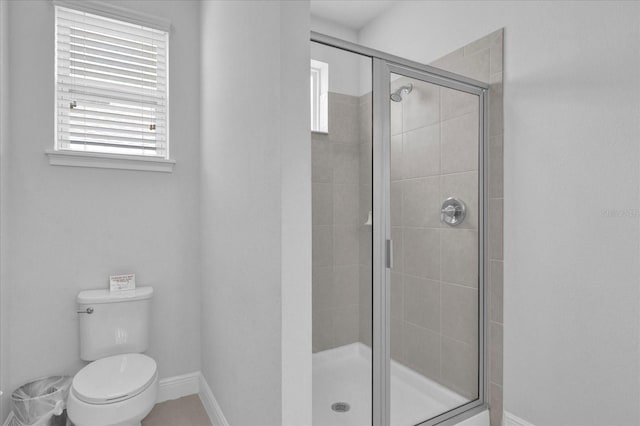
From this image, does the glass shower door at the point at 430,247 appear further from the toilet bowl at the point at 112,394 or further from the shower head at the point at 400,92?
the toilet bowl at the point at 112,394

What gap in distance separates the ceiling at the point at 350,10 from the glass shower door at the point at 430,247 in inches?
46.5

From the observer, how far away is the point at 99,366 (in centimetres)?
177

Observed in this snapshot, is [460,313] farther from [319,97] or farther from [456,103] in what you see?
[319,97]

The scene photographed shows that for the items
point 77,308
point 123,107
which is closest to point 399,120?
point 123,107

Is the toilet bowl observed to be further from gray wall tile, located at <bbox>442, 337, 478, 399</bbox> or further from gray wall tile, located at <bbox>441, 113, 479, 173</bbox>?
gray wall tile, located at <bbox>441, 113, 479, 173</bbox>

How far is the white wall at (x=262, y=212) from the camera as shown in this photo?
1201mm

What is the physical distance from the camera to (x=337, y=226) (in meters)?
1.55

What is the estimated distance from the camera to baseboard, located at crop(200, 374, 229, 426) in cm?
186

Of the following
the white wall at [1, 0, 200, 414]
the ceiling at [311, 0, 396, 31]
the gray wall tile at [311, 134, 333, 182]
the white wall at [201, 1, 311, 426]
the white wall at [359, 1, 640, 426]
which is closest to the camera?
the white wall at [201, 1, 311, 426]

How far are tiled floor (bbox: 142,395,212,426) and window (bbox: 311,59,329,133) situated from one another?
1716 millimetres

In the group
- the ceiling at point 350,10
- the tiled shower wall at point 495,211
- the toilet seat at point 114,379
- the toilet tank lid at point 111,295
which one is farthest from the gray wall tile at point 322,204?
the ceiling at point 350,10

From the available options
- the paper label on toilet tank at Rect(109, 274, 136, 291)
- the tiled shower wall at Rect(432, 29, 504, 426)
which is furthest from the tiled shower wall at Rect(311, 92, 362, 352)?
the paper label on toilet tank at Rect(109, 274, 136, 291)
